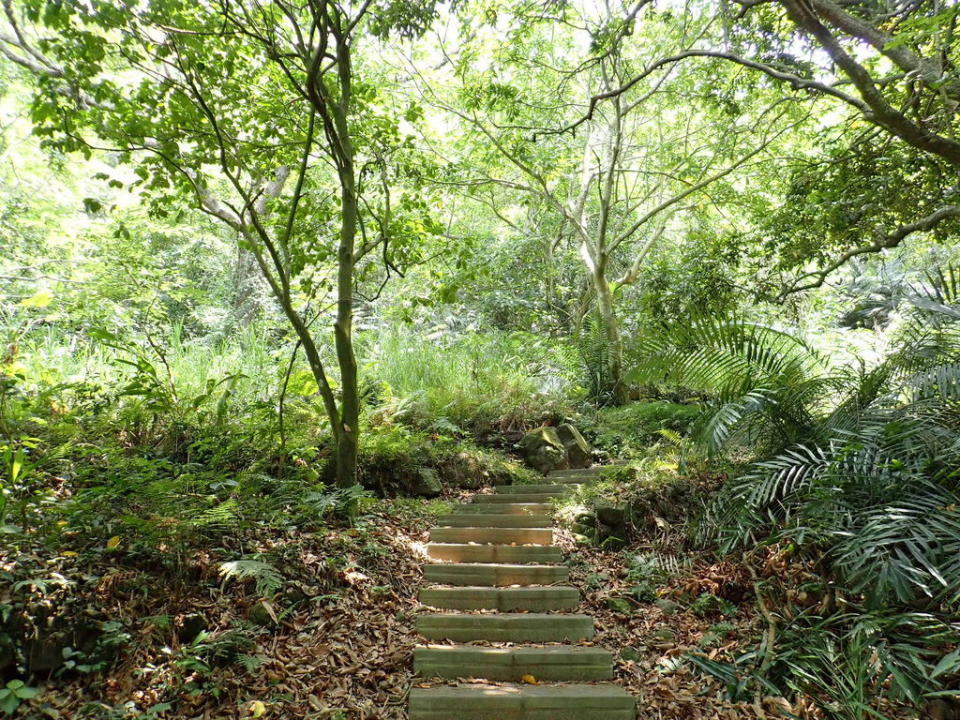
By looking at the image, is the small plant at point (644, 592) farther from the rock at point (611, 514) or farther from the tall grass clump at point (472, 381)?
the tall grass clump at point (472, 381)

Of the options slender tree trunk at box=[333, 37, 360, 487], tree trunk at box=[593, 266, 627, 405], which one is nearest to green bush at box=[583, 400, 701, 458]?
tree trunk at box=[593, 266, 627, 405]

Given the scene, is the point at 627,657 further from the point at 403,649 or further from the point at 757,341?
the point at 757,341

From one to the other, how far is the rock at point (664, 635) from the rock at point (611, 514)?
1346 millimetres

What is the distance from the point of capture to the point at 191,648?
290 cm

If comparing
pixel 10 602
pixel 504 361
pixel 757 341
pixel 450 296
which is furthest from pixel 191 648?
pixel 504 361

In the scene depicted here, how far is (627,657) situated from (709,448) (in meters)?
1.54

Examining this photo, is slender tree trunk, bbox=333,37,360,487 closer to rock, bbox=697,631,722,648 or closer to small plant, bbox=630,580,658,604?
small plant, bbox=630,580,658,604

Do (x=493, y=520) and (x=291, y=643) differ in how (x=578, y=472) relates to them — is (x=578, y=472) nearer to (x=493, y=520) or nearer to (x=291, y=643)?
(x=493, y=520)

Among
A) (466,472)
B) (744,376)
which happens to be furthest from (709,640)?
(466,472)

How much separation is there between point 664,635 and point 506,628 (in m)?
1.03

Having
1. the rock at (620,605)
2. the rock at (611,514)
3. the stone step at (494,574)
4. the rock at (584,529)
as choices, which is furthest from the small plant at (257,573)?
the rock at (611,514)

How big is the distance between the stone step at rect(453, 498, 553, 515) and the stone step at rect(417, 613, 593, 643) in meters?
1.84

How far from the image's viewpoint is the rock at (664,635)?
11.7 feet

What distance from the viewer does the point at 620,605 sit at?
3.97 metres
